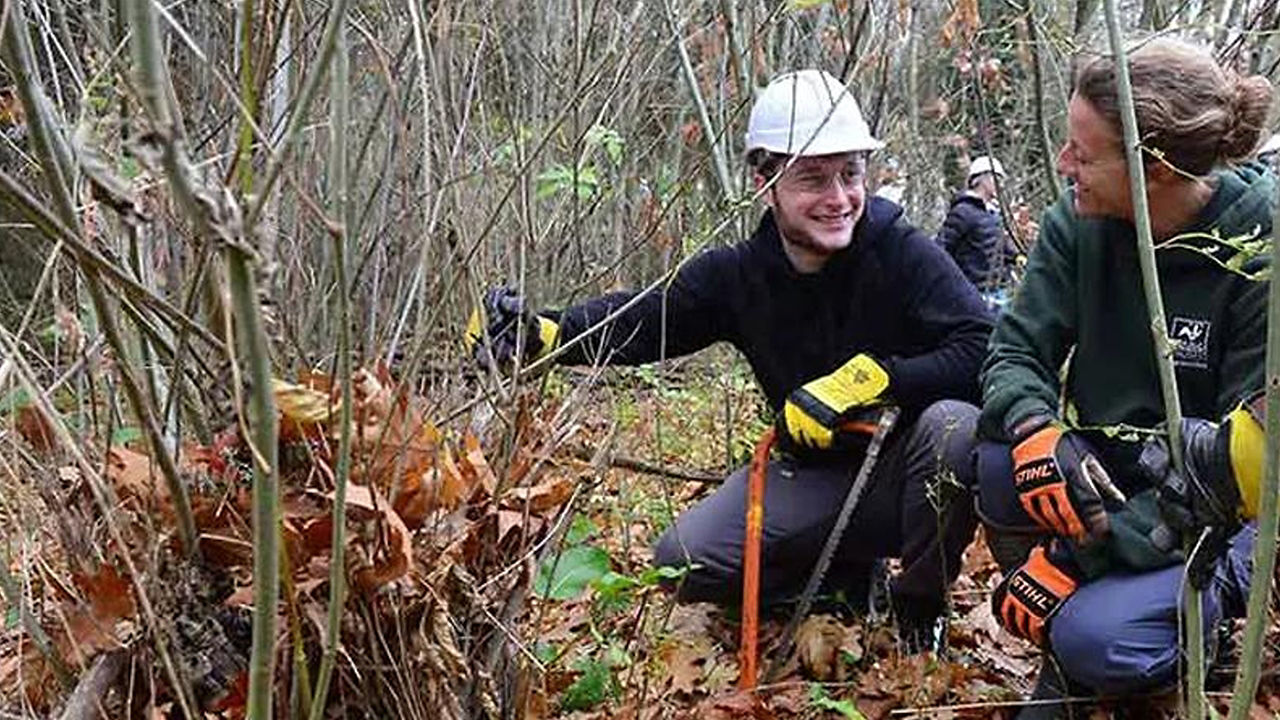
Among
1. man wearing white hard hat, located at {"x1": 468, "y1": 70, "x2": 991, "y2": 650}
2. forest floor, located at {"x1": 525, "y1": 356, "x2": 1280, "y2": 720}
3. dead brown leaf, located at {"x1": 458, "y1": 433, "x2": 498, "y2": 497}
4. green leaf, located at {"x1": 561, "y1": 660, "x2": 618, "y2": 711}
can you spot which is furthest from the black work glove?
green leaf, located at {"x1": 561, "y1": 660, "x2": 618, "y2": 711}

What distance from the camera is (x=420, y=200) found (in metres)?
2.05

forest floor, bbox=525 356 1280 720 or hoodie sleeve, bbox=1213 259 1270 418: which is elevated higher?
hoodie sleeve, bbox=1213 259 1270 418

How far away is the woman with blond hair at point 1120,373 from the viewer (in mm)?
2352

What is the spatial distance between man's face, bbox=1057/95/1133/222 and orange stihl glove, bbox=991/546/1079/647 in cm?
69

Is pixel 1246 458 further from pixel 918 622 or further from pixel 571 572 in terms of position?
pixel 918 622

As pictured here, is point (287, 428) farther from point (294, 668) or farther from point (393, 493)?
→ point (294, 668)

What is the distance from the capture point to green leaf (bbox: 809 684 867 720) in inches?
97.3

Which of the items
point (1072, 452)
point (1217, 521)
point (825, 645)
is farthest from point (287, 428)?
point (825, 645)

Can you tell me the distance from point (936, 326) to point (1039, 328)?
357mm

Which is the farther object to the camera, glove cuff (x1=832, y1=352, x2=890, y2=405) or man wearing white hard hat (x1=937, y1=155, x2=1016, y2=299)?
man wearing white hard hat (x1=937, y1=155, x2=1016, y2=299)

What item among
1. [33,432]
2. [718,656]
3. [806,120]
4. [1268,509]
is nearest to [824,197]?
[806,120]

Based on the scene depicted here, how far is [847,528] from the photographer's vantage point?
324 cm

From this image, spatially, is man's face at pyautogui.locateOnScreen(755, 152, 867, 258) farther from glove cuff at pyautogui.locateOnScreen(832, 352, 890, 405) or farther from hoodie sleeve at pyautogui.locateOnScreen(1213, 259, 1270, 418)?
hoodie sleeve at pyautogui.locateOnScreen(1213, 259, 1270, 418)

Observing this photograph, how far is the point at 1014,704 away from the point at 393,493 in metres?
1.39
